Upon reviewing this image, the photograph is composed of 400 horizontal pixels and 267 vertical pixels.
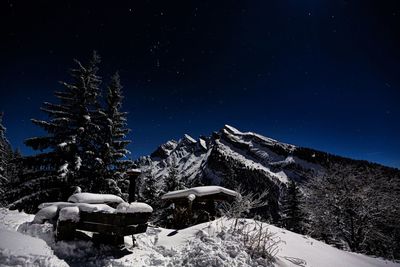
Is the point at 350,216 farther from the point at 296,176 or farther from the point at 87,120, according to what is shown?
the point at 296,176

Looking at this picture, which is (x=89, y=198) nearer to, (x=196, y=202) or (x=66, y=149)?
(x=196, y=202)

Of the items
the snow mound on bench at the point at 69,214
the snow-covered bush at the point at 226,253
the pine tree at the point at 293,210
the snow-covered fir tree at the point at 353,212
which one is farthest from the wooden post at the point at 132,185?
the pine tree at the point at 293,210

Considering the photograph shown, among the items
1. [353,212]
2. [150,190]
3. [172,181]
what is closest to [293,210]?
[353,212]

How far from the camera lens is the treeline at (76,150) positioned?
13391 mm

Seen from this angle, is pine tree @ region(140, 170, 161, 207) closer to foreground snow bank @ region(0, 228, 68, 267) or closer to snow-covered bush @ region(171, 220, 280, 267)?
snow-covered bush @ region(171, 220, 280, 267)

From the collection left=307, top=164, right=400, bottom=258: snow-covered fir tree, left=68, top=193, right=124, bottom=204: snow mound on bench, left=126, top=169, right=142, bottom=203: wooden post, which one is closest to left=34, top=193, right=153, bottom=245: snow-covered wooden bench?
left=68, top=193, right=124, bottom=204: snow mound on bench

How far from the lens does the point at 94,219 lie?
5.50 meters

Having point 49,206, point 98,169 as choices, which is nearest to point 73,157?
point 98,169

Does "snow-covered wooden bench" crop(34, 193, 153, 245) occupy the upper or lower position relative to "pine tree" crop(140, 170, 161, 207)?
lower

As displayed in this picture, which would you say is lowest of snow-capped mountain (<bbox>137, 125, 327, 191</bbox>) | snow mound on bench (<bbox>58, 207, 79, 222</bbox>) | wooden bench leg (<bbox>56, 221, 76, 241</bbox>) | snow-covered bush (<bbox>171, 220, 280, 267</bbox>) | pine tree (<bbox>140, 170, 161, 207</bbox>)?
snow-covered bush (<bbox>171, 220, 280, 267</bbox>)

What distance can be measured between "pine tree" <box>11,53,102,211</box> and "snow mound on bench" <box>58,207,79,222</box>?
29.3ft

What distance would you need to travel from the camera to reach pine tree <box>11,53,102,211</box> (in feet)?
43.9

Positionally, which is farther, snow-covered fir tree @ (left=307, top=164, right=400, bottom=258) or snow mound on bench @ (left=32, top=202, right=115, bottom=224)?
snow-covered fir tree @ (left=307, top=164, right=400, bottom=258)

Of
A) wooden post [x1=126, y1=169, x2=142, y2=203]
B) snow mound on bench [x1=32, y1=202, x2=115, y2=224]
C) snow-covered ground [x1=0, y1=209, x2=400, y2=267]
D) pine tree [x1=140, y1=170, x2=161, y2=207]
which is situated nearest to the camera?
snow-covered ground [x1=0, y1=209, x2=400, y2=267]
